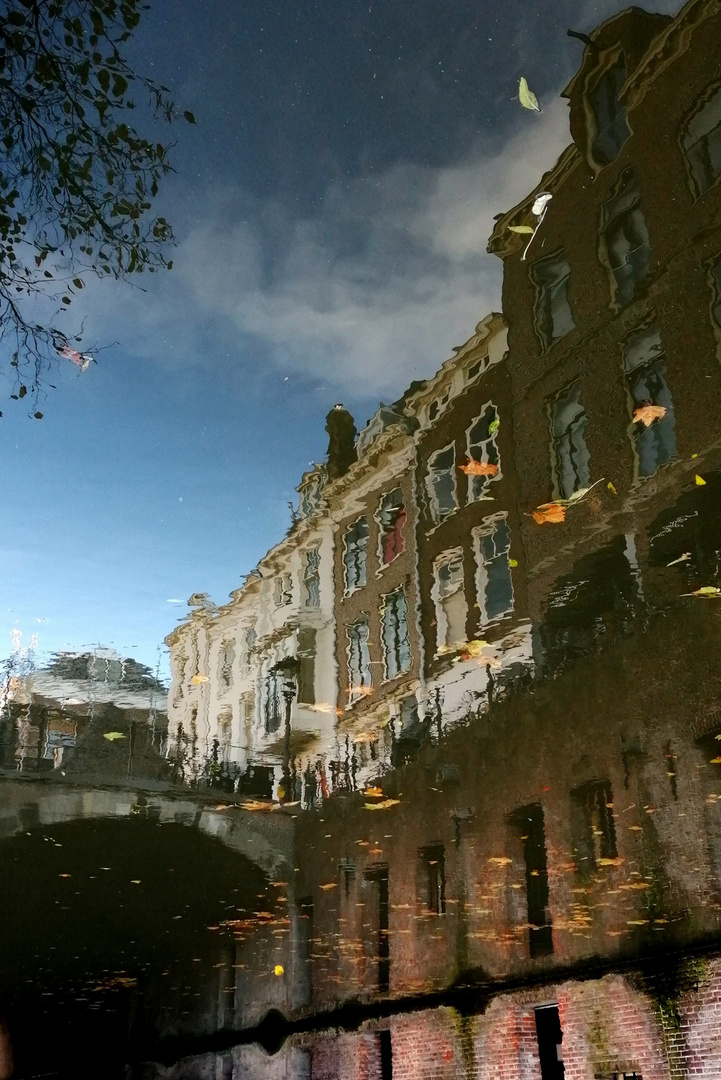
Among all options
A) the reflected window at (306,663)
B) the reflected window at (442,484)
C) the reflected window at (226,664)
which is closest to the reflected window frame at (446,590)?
the reflected window at (442,484)

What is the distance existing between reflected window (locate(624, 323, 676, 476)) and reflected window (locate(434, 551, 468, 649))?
4838 mm

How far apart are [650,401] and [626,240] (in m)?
2.79

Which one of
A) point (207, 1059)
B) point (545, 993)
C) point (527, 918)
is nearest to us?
point (545, 993)

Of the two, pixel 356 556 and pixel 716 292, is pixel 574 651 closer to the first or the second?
pixel 716 292

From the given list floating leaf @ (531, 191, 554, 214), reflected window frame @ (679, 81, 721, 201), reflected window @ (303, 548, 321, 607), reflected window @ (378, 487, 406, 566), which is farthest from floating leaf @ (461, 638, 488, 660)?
reflected window frame @ (679, 81, 721, 201)

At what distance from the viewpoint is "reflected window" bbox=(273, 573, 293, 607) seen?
71.4ft

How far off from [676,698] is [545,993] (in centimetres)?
453

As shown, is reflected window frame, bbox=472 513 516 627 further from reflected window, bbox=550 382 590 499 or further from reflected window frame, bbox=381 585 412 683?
reflected window frame, bbox=381 585 412 683

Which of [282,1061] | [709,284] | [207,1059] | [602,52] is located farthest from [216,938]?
[602,52]

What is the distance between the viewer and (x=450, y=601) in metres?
17.3

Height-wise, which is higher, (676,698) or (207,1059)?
(676,698)

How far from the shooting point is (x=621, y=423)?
13672 mm

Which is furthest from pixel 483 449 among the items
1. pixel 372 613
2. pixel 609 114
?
pixel 609 114

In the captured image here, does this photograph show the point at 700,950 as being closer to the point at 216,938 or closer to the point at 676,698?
the point at 676,698
